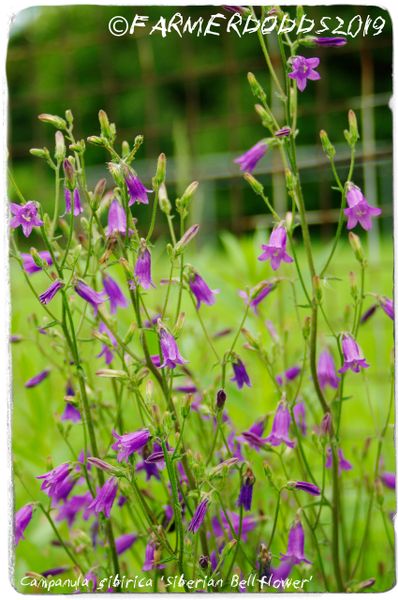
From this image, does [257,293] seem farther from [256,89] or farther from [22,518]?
[22,518]

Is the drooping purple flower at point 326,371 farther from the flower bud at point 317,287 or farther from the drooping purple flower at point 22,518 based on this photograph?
the drooping purple flower at point 22,518

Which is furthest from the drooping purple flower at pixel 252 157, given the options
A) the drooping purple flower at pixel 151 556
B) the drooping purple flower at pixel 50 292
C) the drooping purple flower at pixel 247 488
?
the drooping purple flower at pixel 151 556

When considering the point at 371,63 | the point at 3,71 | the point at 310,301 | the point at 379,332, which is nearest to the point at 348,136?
the point at 310,301

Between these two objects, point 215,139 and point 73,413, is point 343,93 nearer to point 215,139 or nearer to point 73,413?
point 73,413

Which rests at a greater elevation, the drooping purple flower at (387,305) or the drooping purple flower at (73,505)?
the drooping purple flower at (387,305)

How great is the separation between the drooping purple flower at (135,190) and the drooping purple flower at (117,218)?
5 centimetres

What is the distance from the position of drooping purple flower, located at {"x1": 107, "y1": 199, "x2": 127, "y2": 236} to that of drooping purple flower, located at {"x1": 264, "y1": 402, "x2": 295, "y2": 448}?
1.12 ft

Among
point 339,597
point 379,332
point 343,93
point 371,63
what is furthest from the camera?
point 343,93

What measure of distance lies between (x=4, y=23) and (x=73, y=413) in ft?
2.06

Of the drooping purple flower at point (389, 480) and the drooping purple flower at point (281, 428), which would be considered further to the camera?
the drooping purple flower at point (389, 480)

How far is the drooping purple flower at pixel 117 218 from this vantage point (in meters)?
1.12

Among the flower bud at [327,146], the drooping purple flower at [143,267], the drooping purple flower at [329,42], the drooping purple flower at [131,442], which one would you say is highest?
the drooping purple flower at [329,42]

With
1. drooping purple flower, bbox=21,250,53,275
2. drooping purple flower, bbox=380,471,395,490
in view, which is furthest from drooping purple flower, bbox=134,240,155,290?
drooping purple flower, bbox=380,471,395,490

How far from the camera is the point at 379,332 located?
1.76 meters
